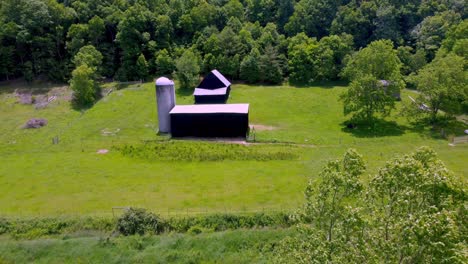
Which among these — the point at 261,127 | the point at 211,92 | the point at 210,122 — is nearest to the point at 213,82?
the point at 211,92

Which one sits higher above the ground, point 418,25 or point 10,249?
point 418,25

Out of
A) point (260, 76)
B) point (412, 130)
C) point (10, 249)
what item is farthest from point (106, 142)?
point (412, 130)

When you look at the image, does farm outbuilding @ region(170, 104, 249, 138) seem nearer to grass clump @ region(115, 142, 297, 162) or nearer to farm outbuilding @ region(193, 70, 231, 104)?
grass clump @ region(115, 142, 297, 162)

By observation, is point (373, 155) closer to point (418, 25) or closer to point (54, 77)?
point (418, 25)

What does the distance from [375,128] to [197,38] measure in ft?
109

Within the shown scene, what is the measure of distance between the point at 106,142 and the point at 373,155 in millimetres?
24104

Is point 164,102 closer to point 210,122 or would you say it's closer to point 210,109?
point 210,109

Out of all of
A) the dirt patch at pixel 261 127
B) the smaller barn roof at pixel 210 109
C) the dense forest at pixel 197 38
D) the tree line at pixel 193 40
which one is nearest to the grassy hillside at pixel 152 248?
the smaller barn roof at pixel 210 109

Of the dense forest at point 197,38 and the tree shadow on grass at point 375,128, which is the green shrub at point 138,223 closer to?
the tree shadow on grass at point 375,128

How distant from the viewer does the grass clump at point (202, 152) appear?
31.2 meters

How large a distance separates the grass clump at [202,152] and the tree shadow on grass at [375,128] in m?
8.47

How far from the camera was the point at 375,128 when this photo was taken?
3875 centimetres

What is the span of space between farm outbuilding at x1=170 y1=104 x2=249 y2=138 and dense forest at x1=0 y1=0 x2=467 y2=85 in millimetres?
16383

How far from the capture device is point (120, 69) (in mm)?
55719
